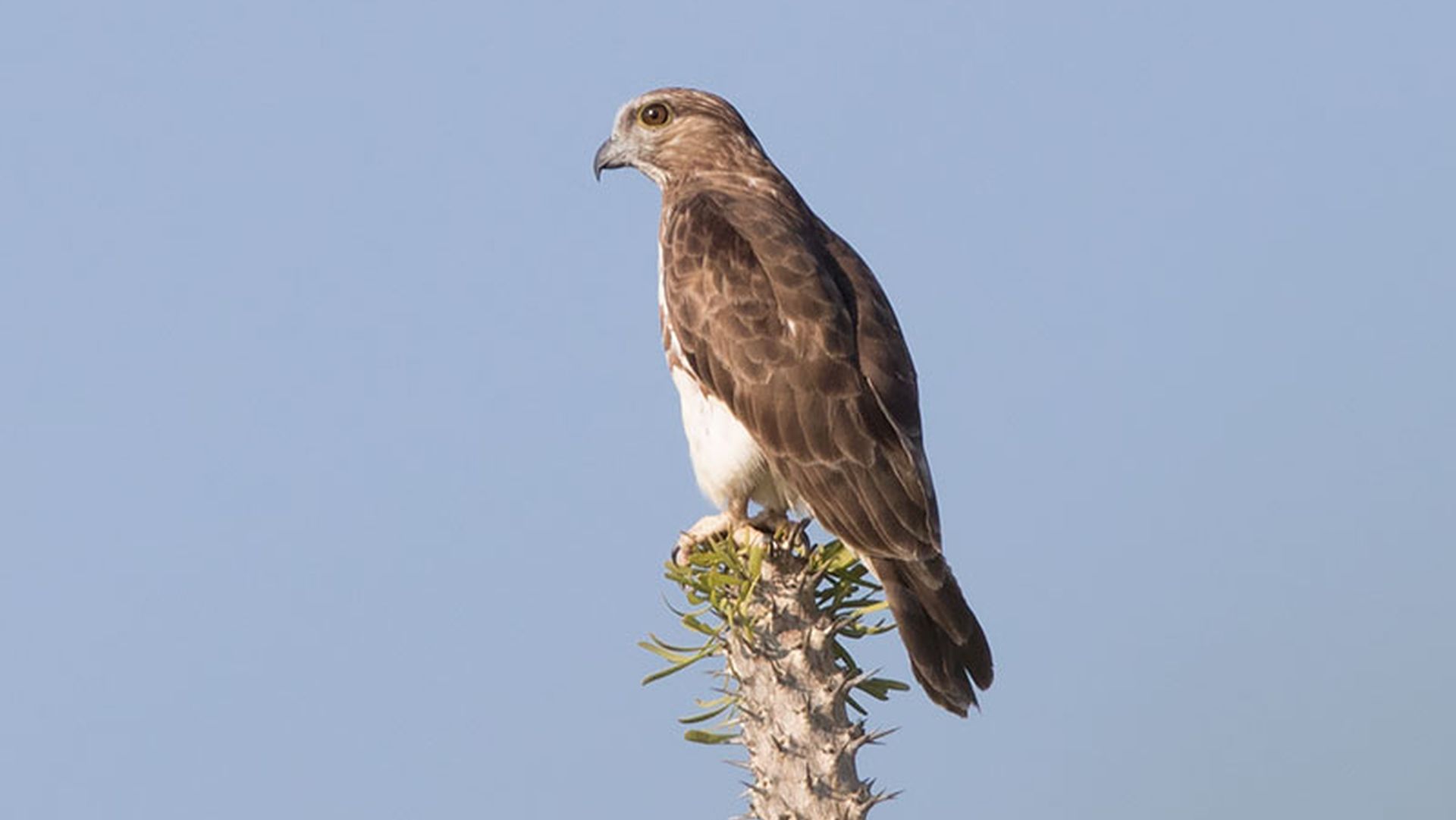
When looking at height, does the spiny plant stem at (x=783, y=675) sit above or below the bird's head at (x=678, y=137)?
below

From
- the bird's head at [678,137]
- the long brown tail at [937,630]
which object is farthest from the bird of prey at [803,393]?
the bird's head at [678,137]

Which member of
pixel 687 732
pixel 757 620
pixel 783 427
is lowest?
pixel 687 732

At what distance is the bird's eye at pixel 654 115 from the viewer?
8391 mm

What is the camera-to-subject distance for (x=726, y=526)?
6297mm

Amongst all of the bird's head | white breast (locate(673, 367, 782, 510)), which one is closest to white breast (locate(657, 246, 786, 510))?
white breast (locate(673, 367, 782, 510))

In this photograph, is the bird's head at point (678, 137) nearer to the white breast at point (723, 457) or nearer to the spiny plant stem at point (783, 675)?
the white breast at point (723, 457)

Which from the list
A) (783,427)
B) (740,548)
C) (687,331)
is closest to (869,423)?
(783,427)

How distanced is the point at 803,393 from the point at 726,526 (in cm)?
55

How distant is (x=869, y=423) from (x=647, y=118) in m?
2.82

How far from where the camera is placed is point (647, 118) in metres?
8.42

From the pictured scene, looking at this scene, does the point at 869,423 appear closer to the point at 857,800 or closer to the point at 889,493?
the point at 889,493

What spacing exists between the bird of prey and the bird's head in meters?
0.64

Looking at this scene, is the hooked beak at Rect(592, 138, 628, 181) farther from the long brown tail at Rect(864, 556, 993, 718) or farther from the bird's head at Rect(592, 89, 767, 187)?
the long brown tail at Rect(864, 556, 993, 718)

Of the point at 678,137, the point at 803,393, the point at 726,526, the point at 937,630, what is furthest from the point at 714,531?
the point at 678,137
